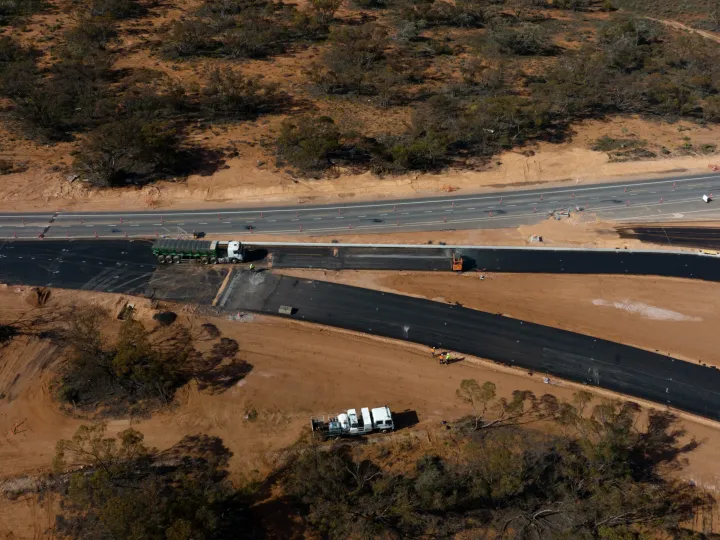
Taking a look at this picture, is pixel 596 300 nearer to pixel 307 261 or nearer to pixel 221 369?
pixel 307 261

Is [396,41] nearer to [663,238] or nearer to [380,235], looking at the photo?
[380,235]

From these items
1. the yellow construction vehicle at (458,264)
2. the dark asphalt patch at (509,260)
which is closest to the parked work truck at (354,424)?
the dark asphalt patch at (509,260)

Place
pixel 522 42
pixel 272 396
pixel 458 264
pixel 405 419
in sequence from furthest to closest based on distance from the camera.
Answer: pixel 522 42 → pixel 458 264 → pixel 272 396 → pixel 405 419

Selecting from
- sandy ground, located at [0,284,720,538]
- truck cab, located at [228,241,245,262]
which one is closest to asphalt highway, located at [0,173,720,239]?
truck cab, located at [228,241,245,262]

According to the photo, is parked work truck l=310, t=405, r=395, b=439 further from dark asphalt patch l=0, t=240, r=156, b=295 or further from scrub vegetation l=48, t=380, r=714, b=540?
dark asphalt patch l=0, t=240, r=156, b=295

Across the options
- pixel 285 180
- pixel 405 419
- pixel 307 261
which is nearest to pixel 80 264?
pixel 307 261

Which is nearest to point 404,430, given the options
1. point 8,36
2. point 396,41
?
point 396,41
